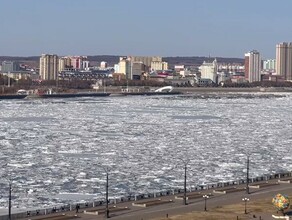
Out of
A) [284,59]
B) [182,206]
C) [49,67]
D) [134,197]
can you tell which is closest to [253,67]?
[284,59]

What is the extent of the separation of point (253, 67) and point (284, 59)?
17.9 metres

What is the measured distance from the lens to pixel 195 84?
5497 inches

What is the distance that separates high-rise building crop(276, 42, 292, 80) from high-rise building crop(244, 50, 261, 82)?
408 inches

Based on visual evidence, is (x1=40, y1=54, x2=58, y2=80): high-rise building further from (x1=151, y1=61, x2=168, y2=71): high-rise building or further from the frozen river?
the frozen river

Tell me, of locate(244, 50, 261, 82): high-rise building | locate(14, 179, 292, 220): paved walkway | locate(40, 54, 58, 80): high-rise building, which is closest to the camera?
locate(14, 179, 292, 220): paved walkway

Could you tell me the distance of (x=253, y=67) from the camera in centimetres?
17088

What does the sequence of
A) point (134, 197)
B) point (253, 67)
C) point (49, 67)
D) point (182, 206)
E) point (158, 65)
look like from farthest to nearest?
point (158, 65), point (253, 67), point (49, 67), point (134, 197), point (182, 206)

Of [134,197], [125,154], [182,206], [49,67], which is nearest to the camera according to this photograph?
[182,206]

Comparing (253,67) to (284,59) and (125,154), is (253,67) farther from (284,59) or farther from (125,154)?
(125,154)

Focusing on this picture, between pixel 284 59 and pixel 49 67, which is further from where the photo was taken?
pixel 284 59

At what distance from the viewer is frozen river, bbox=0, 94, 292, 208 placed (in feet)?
68.7

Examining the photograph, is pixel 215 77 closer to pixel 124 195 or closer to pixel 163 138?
pixel 163 138

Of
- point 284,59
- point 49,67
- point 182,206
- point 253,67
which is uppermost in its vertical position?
point 284,59

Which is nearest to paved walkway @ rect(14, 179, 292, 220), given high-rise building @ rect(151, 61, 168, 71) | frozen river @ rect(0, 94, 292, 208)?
frozen river @ rect(0, 94, 292, 208)
